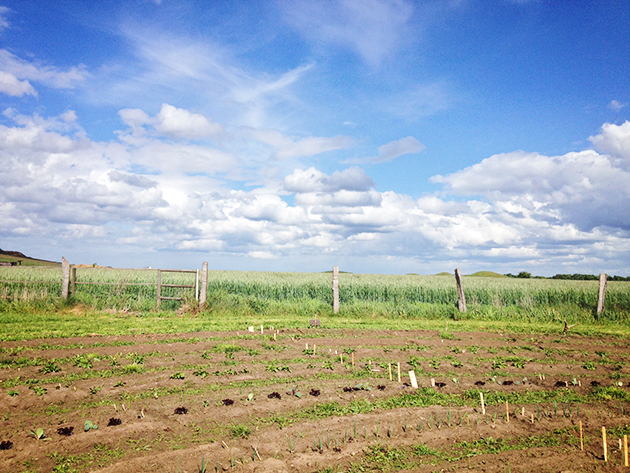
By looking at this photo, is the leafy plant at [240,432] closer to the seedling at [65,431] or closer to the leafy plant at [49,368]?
the seedling at [65,431]

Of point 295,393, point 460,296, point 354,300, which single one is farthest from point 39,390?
→ point 460,296

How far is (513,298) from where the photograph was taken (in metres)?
22.0

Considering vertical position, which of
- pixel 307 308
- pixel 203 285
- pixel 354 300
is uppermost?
pixel 203 285

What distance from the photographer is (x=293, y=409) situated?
6277 millimetres

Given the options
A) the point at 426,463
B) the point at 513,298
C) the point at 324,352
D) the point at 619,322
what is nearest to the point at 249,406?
the point at 426,463

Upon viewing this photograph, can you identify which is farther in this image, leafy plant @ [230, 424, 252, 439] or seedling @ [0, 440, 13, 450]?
leafy plant @ [230, 424, 252, 439]

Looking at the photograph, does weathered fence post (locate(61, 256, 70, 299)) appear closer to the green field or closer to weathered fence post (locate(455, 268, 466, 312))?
the green field

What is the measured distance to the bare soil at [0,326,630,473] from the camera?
4.87m

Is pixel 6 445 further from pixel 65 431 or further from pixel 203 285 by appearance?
pixel 203 285

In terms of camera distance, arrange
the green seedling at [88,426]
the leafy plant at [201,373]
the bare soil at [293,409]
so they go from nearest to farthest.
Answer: the bare soil at [293,409]
the green seedling at [88,426]
the leafy plant at [201,373]

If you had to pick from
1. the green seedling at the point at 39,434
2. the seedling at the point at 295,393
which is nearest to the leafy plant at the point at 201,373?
the seedling at the point at 295,393

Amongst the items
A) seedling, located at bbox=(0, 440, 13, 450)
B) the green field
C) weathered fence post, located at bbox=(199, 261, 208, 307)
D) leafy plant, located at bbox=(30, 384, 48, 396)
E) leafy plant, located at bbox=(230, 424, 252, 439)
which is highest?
weathered fence post, located at bbox=(199, 261, 208, 307)

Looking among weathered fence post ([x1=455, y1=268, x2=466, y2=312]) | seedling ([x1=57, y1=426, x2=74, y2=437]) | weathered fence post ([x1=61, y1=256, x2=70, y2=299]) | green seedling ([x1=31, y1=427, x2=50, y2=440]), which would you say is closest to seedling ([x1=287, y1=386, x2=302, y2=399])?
seedling ([x1=57, y1=426, x2=74, y2=437])

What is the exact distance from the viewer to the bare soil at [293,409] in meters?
4.87
